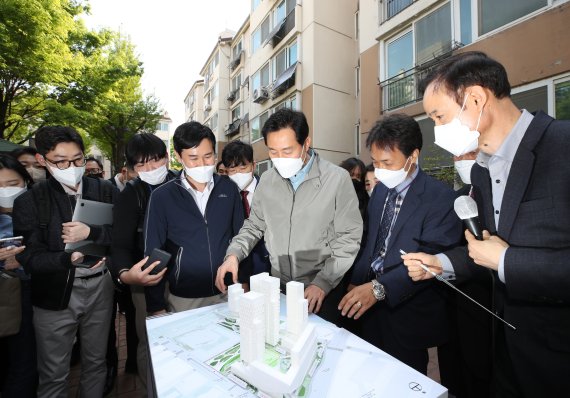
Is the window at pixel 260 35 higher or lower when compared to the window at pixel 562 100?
higher

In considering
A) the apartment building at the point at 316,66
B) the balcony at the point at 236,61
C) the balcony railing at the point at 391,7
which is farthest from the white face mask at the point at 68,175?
the balcony at the point at 236,61


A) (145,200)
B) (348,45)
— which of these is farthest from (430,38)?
(145,200)

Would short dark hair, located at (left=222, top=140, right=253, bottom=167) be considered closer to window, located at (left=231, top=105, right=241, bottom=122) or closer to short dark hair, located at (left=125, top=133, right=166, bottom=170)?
short dark hair, located at (left=125, top=133, right=166, bottom=170)

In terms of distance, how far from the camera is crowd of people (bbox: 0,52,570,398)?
4.50 feet

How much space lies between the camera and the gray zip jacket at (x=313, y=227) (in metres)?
1.98

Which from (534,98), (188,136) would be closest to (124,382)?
(188,136)

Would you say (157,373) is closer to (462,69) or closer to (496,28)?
(462,69)

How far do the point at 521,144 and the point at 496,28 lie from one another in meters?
7.30

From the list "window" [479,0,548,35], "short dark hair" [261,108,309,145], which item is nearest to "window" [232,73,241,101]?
"window" [479,0,548,35]

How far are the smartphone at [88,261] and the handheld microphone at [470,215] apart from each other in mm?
2419

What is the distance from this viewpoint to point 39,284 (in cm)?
210

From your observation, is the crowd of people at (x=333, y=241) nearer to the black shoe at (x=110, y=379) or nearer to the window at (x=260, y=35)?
the black shoe at (x=110, y=379)

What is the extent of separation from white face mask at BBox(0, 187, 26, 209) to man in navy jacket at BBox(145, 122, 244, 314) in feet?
3.88

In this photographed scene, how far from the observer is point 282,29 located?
555 inches
